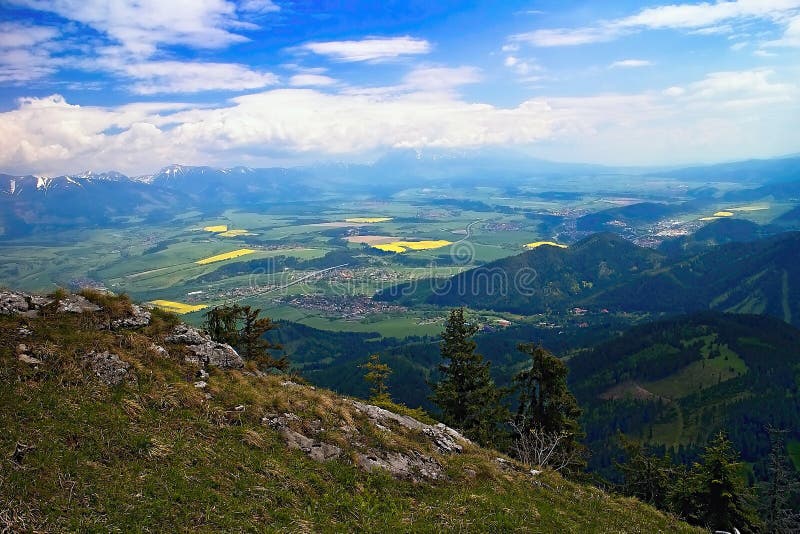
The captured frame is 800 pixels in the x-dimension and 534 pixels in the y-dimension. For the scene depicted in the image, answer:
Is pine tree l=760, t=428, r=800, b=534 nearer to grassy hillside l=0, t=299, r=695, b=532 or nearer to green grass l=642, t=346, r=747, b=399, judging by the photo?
grassy hillside l=0, t=299, r=695, b=532

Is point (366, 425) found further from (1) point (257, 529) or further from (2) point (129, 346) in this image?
(2) point (129, 346)

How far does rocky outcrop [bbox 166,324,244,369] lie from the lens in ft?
71.1

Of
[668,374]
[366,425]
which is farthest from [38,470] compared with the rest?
[668,374]

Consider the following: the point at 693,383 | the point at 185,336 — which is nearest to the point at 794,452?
the point at 693,383

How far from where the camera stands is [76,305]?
68.0 feet

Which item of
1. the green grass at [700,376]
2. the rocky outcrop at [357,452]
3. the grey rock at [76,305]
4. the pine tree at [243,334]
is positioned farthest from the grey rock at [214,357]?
the green grass at [700,376]

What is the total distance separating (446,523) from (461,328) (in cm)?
2430

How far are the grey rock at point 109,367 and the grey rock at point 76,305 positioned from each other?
11.7ft

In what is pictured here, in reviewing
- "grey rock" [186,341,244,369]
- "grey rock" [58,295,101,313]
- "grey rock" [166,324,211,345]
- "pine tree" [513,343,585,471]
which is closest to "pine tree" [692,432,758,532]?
"pine tree" [513,343,585,471]

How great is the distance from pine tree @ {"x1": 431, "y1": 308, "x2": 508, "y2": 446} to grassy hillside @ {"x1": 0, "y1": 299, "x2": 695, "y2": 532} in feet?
46.2

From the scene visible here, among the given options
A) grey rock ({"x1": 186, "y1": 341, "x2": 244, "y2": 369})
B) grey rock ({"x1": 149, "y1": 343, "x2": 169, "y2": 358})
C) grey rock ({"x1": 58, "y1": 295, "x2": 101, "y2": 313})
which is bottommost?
grey rock ({"x1": 186, "y1": 341, "x2": 244, "y2": 369})

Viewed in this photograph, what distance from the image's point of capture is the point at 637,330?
18212 cm

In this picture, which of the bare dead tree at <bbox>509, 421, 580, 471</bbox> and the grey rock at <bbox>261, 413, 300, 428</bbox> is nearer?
the grey rock at <bbox>261, 413, 300, 428</bbox>

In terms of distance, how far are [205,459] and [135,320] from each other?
9938mm
